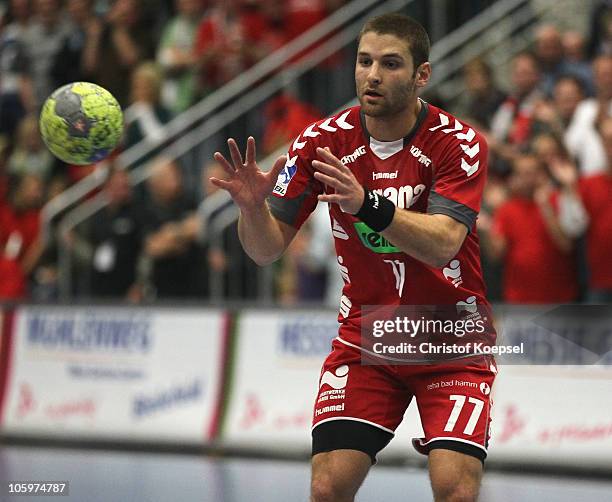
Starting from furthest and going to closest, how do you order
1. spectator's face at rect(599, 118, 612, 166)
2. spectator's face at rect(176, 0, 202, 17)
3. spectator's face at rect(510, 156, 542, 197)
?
spectator's face at rect(176, 0, 202, 17), spectator's face at rect(510, 156, 542, 197), spectator's face at rect(599, 118, 612, 166)

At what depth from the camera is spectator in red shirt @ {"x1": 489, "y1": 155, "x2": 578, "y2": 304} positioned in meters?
10.7

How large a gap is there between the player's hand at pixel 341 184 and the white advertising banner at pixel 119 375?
6.40m

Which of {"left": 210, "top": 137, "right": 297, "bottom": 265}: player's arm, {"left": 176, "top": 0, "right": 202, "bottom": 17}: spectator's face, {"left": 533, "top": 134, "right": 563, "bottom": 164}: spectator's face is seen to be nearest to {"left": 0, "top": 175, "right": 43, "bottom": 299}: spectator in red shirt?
{"left": 176, "top": 0, "right": 202, "bottom": 17}: spectator's face

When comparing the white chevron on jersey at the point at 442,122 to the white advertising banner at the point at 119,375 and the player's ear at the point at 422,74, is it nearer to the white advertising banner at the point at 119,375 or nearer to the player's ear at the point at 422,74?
the player's ear at the point at 422,74

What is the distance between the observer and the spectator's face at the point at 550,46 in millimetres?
12047

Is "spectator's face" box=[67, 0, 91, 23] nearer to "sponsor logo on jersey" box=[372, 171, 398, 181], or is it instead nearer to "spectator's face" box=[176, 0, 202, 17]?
"spectator's face" box=[176, 0, 202, 17]

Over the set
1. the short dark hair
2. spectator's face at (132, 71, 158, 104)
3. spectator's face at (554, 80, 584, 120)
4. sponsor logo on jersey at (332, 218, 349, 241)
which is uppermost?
spectator's face at (132, 71, 158, 104)

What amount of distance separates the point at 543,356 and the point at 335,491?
473 cm

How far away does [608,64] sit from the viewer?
10883mm

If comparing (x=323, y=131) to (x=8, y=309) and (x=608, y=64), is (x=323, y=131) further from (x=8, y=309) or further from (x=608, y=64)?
(x=8, y=309)

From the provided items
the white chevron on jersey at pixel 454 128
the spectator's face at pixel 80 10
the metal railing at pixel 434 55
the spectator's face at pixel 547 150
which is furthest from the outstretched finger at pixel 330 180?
the spectator's face at pixel 80 10

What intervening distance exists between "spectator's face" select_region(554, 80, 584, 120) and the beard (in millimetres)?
5679

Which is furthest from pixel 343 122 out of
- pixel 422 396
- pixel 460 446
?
pixel 460 446

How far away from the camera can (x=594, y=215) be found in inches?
412
